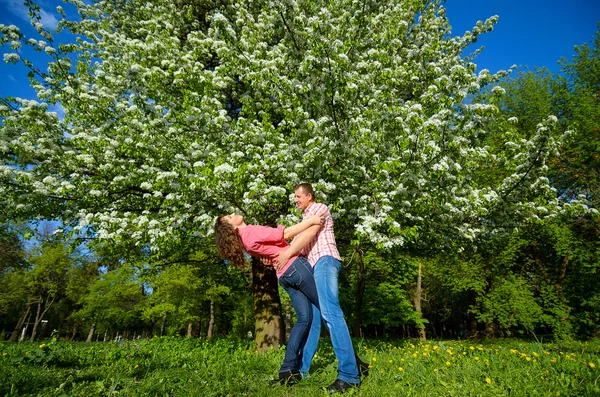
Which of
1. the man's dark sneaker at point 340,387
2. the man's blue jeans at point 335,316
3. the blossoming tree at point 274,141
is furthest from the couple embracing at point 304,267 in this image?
the blossoming tree at point 274,141

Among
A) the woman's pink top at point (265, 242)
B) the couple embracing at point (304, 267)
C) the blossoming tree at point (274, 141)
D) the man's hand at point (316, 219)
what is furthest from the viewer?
the blossoming tree at point (274, 141)

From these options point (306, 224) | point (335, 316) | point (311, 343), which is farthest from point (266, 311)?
point (306, 224)

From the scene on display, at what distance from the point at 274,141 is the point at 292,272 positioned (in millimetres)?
4172

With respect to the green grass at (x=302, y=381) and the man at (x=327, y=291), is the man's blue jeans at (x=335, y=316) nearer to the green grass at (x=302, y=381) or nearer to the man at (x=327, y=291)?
the man at (x=327, y=291)

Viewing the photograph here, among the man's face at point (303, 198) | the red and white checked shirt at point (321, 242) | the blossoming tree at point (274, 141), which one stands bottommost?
the red and white checked shirt at point (321, 242)

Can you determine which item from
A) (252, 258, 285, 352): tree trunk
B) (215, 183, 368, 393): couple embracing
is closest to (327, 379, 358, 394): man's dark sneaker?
(215, 183, 368, 393): couple embracing

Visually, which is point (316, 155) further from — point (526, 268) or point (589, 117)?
point (526, 268)

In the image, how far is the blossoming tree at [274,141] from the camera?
695 cm

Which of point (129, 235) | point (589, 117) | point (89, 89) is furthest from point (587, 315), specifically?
point (89, 89)

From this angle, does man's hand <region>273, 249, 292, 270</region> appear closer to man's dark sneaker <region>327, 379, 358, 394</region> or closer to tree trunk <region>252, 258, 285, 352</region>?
man's dark sneaker <region>327, 379, 358, 394</region>

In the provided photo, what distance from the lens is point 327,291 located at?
397cm

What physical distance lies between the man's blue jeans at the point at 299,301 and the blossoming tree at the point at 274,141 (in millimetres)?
2689

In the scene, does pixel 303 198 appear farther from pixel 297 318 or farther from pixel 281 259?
pixel 297 318

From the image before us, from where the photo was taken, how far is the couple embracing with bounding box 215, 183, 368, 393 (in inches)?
155
